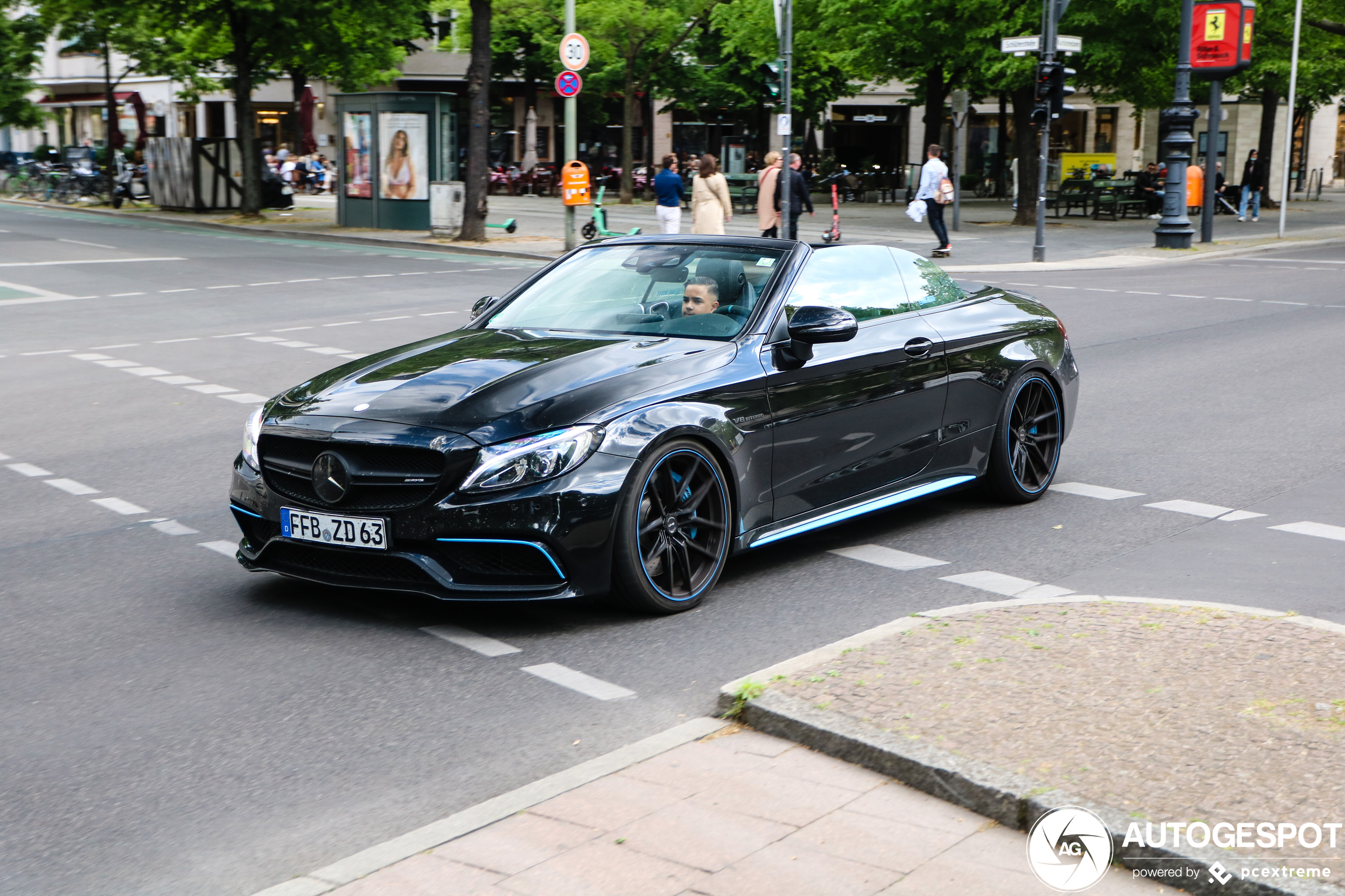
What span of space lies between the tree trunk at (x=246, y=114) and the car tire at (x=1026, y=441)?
101 ft

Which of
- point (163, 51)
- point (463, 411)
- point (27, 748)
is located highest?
point (163, 51)

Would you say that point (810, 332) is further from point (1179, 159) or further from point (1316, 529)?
point (1179, 159)

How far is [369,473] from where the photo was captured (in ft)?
17.3

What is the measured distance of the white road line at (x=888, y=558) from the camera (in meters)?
6.41

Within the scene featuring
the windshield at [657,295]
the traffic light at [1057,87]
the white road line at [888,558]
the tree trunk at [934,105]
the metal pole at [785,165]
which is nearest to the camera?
the windshield at [657,295]

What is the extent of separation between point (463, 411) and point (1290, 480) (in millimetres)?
5173

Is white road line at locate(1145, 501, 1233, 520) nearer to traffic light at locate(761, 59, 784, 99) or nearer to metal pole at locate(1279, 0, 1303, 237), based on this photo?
metal pole at locate(1279, 0, 1303, 237)

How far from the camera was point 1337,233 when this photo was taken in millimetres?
33875

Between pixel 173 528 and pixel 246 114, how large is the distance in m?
31.2

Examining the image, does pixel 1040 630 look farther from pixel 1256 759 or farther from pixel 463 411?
pixel 463 411

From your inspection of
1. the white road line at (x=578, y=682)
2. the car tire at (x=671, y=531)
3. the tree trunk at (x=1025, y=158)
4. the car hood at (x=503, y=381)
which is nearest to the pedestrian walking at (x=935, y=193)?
the tree trunk at (x=1025, y=158)

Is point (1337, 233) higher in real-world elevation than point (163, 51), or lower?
lower

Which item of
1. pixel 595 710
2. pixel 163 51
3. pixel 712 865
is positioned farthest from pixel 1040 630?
pixel 163 51

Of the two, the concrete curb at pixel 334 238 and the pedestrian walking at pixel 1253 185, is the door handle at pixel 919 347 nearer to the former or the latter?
the concrete curb at pixel 334 238
